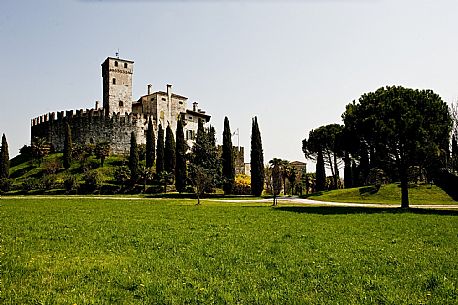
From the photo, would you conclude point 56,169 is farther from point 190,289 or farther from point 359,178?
point 190,289

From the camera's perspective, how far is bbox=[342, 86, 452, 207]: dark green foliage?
31.5 metres

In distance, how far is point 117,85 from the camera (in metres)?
93.7

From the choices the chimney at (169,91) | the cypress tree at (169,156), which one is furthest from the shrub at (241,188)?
the chimney at (169,91)

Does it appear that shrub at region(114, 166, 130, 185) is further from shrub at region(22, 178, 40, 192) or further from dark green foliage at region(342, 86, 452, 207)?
A: dark green foliage at region(342, 86, 452, 207)

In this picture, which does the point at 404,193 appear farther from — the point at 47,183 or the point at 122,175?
the point at 47,183

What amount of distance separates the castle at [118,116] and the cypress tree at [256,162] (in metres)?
24.0

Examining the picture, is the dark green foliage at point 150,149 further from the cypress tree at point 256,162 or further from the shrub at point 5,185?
the shrub at point 5,185

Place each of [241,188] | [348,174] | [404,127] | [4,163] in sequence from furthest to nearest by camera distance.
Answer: [4,163] < [348,174] < [241,188] < [404,127]

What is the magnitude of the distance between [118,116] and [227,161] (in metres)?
35.2

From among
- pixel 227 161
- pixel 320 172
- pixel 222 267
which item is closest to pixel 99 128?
pixel 227 161

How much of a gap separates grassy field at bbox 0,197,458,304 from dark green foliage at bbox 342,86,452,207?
59.2 feet

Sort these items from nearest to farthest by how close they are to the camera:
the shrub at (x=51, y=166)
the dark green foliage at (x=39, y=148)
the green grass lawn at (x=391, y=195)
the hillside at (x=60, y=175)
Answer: the green grass lawn at (x=391, y=195) → the hillside at (x=60, y=175) → the shrub at (x=51, y=166) → the dark green foliage at (x=39, y=148)

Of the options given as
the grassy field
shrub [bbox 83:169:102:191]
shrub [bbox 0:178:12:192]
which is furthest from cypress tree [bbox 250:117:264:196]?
the grassy field

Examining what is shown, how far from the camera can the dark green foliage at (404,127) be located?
31516mm
